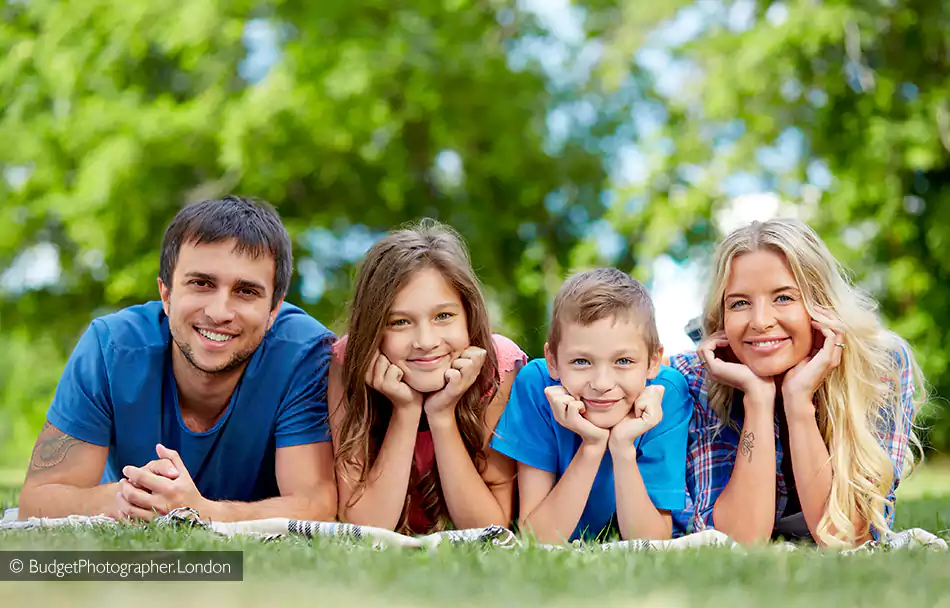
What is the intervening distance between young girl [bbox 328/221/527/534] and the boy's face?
1.29 feet

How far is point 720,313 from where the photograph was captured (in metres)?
4.16

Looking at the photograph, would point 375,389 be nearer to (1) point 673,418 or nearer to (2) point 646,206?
(1) point 673,418

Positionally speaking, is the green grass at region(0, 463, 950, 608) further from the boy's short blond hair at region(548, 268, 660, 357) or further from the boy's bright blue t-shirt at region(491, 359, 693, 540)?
the boy's short blond hair at region(548, 268, 660, 357)

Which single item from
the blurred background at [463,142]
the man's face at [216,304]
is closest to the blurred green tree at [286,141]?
the blurred background at [463,142]

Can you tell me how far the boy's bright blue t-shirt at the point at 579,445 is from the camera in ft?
12.7

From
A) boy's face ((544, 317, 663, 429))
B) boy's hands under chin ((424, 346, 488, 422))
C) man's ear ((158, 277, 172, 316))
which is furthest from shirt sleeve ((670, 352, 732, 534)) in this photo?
man's ear ((158, 277, 172, 316))

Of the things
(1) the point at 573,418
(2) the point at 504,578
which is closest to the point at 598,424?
(1) the point at 573,418

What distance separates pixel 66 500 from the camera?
3951 millimetres

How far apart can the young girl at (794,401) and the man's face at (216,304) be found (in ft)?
6.39

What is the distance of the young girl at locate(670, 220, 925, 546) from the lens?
3.78 m

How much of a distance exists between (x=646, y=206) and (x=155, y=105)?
27.2 feet

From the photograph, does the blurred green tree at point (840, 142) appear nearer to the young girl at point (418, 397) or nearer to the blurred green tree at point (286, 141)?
the blurred green tree at point (286, 141)

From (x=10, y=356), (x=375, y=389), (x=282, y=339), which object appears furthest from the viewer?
(x=10, y=356)

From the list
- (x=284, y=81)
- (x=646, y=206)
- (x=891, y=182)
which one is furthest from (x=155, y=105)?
(x=891, y=182)
